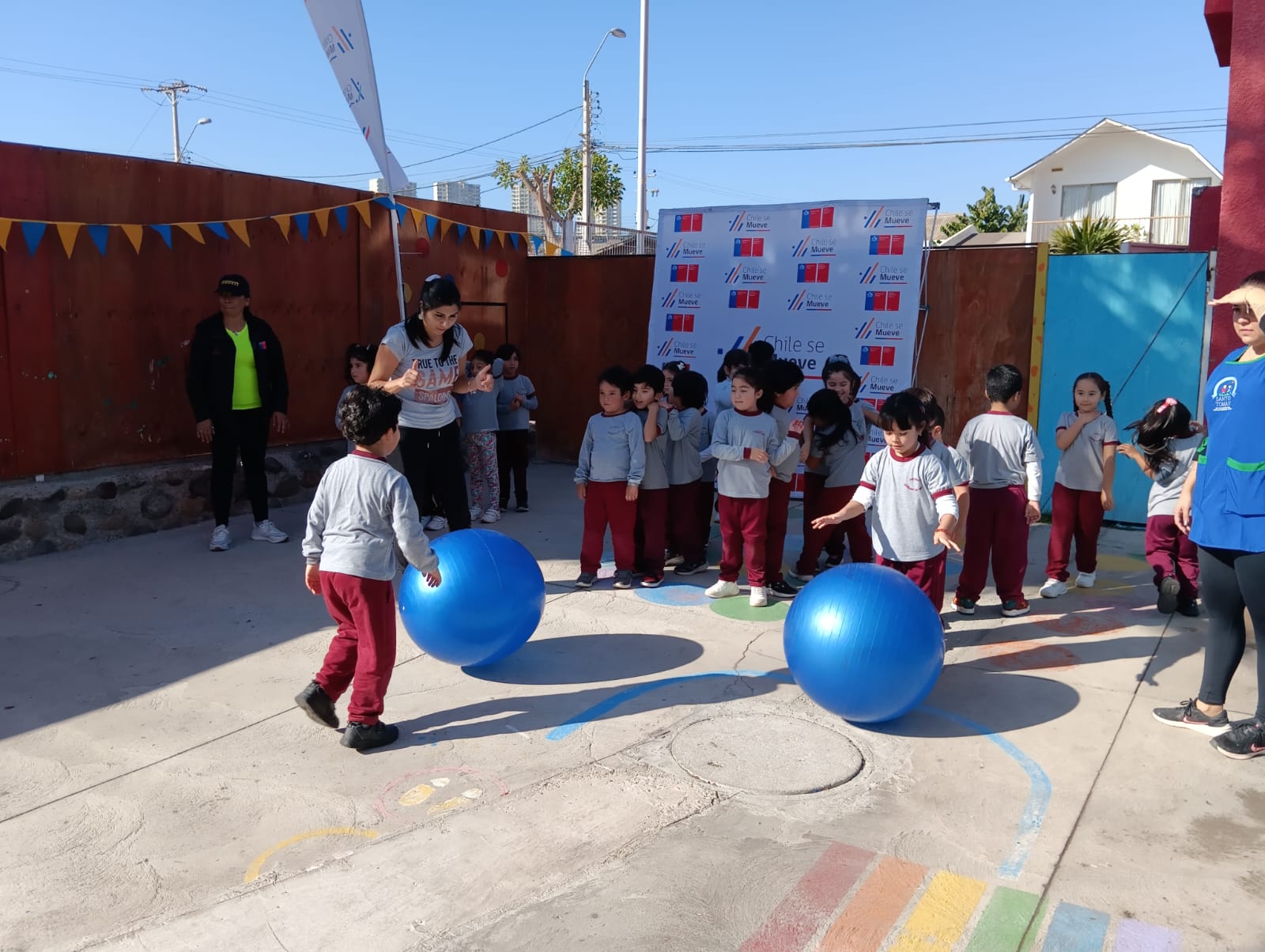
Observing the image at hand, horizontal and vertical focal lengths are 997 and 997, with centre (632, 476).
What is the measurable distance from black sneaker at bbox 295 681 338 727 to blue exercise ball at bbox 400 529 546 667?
557 millimetres

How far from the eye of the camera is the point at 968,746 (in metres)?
4.33

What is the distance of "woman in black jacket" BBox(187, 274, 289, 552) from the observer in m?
7.59

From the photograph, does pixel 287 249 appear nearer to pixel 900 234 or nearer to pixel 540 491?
pixel 540 491

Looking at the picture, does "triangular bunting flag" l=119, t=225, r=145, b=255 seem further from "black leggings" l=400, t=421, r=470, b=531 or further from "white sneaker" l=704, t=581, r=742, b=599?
"white sneaker" l=704, t=581, r=742, b=599

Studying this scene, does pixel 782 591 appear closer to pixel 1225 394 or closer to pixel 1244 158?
pixel 1225 394

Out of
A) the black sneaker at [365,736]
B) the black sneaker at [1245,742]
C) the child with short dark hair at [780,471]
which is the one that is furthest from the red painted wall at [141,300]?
the black sneaker at [1245,742]

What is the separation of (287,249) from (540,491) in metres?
3.28

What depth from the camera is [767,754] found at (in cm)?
422

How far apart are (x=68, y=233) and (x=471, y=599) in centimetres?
502

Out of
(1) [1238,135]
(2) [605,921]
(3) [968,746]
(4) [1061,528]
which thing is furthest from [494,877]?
(1) [1238,135]

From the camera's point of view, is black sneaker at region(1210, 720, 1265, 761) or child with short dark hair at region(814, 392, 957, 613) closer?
black sneaker at region(1210, 720, 1265, 761)

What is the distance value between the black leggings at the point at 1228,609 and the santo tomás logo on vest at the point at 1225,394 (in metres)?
0.61

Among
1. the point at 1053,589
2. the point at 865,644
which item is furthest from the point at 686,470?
the point at 865,644

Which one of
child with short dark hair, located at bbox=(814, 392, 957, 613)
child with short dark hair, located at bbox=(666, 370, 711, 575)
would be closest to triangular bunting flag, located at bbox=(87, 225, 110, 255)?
child with short dark hair, located at bbox=(666, 370, 711, 575)
